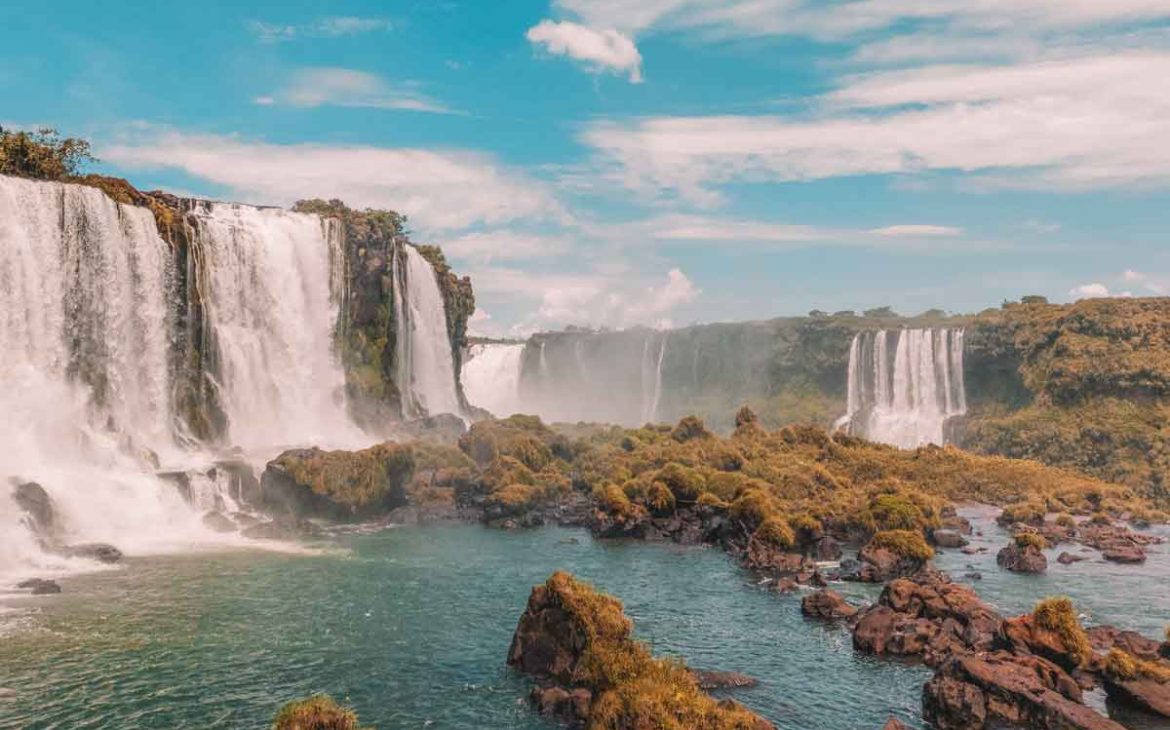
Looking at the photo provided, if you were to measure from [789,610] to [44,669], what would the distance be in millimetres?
26342

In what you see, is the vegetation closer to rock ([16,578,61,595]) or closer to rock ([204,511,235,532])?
rock ([16,578,61,595])

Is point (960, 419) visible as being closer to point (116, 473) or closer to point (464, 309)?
point (464, 309)

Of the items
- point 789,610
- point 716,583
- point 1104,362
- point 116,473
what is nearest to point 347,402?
point 116,473

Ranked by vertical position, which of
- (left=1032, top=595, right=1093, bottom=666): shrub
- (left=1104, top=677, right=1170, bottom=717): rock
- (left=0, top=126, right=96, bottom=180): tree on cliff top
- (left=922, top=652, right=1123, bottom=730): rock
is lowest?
(left=1104, top=677, right=1170, bottom=717): rock

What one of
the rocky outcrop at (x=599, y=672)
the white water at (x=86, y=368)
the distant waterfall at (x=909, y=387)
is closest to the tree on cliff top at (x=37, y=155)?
the white water at (x=86, y=368)

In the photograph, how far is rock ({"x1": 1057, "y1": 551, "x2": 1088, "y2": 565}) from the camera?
44794 millimetres

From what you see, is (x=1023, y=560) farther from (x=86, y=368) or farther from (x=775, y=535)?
(x=86, y=368)

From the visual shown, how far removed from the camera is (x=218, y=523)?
1854 inches

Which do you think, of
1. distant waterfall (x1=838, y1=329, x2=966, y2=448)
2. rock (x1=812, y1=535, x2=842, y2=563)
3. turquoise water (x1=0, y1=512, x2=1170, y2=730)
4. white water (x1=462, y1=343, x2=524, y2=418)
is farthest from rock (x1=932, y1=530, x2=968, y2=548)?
white water (x1=462, y1=343, x2=524, y2=418)

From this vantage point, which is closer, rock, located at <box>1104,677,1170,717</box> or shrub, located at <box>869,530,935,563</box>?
rock, located at <box>1104,677,1170,717</box>

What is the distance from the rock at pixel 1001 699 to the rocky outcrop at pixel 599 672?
5939 millimetres

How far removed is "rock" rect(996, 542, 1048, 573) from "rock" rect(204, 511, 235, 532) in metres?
42.1

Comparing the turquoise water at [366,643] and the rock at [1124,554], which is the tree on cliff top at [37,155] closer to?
the turquoise water at [366,643]

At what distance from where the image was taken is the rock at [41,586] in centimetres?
3314
